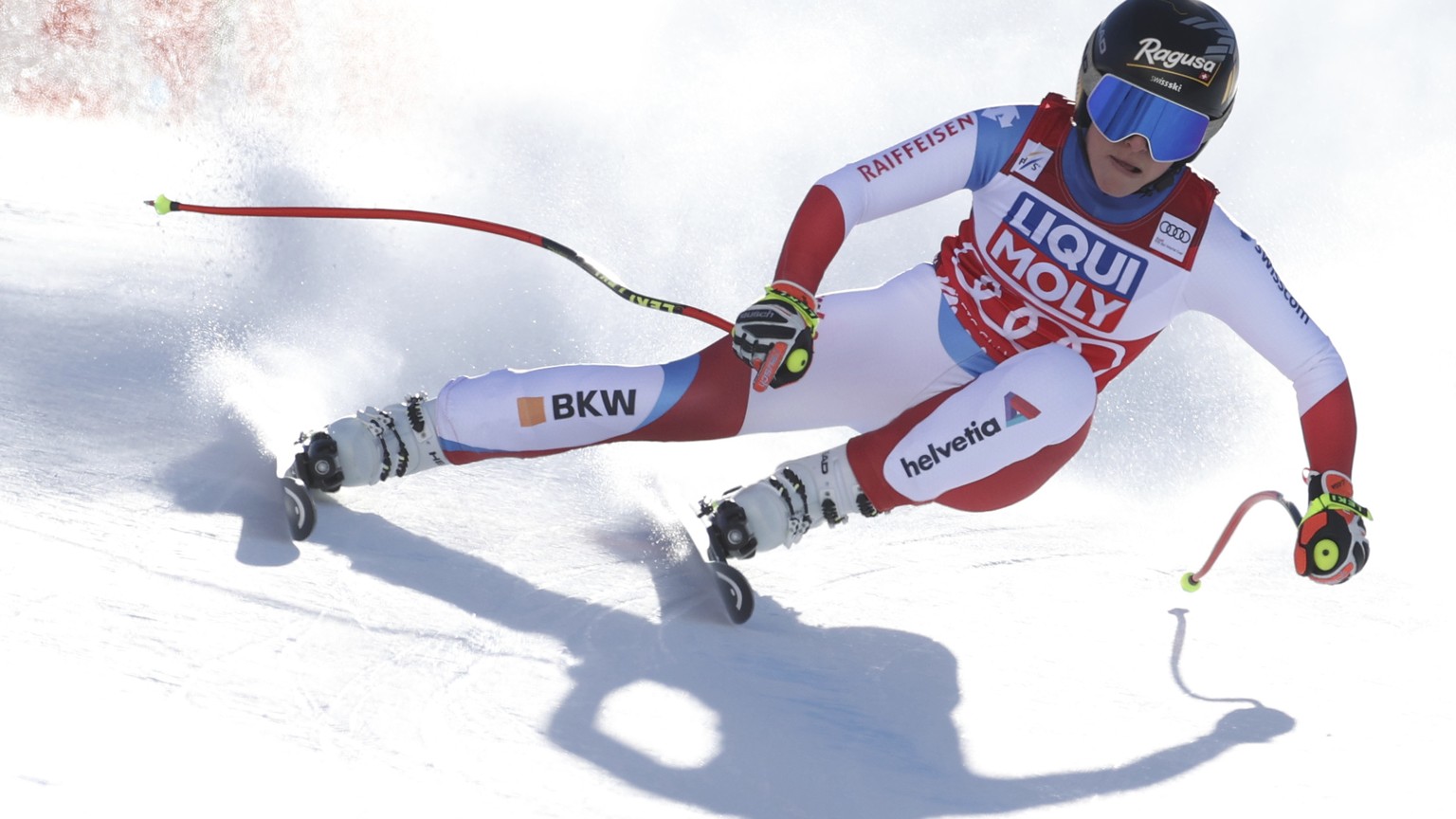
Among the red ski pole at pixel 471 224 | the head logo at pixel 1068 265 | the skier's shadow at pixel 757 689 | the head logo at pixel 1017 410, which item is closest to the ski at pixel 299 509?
the skier's shadow at pixel 757 689

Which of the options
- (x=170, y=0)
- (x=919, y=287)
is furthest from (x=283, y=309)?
(x=170, y=0)

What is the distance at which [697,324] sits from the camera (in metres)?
4.85

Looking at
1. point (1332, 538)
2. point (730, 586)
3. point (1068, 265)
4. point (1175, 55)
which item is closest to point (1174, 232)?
point (1068, 265)

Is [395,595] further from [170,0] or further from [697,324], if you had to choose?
[170,0]

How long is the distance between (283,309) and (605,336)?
1059mm

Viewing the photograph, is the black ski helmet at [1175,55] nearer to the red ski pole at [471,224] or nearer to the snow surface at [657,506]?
the red ski pole at [471,224]

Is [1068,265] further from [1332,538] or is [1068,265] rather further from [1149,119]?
[1332,538]

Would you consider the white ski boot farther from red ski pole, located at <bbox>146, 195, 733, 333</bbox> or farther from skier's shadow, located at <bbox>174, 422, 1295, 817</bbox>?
red ski pole, located at <bbox>146, 195, 733, 333</bbox>

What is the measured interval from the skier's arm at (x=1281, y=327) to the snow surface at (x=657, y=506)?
1.66 feet

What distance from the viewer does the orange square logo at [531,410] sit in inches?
112

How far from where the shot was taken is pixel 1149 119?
269 cm

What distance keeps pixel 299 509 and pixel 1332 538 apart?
2.01 m

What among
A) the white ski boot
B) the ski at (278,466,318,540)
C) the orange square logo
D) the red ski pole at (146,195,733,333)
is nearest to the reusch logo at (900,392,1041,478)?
the red ski pole at (146,195,733,333)

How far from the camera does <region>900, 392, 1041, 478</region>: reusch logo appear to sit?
2756 millimetres
